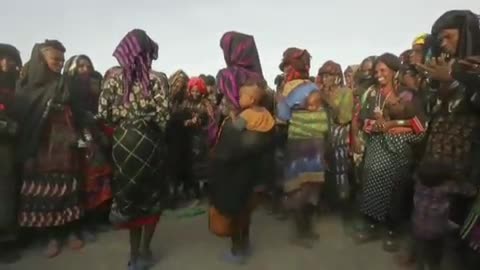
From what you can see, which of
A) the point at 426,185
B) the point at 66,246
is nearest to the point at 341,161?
the point at 426,185

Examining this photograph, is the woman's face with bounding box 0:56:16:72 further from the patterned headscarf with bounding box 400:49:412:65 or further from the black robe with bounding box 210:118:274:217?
the patterned headscarf with bounding box 400:49:412:65

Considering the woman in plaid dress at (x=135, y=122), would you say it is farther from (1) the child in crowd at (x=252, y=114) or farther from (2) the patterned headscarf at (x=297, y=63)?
(2) the patterned headscarf at (x=297, y=63)

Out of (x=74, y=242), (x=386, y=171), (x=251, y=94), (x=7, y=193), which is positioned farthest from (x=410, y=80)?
(x=7, y=193)

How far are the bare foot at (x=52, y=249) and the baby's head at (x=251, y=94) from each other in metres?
2.16

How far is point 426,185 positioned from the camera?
3.58 m

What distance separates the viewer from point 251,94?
401 centimetres

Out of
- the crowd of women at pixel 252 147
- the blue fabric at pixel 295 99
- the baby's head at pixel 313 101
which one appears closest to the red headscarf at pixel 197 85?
the crowd of women at pixel 252 147

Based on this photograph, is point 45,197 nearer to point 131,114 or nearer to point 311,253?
point 131,114

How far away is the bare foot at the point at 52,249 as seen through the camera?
4.34m

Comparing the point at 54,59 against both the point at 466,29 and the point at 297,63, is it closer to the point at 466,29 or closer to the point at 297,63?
the point at 297,63

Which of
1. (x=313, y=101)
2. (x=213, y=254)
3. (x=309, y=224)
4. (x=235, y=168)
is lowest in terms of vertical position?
(x=213, y=254)

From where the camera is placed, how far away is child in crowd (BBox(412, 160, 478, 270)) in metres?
3.46

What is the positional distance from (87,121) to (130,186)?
1.25 metres

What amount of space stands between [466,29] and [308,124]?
1.51 meters
